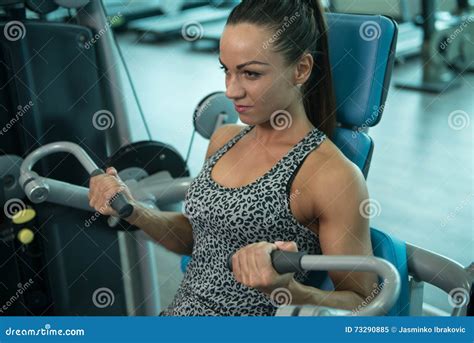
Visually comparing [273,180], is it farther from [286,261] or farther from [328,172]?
[286,261]

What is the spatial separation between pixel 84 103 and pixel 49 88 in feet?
0.45

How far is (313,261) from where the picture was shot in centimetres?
115

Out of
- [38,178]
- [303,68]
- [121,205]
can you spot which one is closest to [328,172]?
[303,68]

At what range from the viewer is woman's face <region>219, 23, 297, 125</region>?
1508 millimetres

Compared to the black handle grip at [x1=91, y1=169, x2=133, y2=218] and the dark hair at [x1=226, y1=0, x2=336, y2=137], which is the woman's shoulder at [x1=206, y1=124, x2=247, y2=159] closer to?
the dark hair at [x1=226, y1=0, x2=336, y2=137]

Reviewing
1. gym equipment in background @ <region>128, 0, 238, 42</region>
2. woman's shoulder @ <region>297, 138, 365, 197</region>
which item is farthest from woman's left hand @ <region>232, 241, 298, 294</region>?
gym equipment in background @ <region>128, 0, 238, 42</region>

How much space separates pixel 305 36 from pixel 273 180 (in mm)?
323

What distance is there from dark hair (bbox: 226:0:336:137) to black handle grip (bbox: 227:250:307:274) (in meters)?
0.52

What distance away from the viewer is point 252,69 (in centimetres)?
151

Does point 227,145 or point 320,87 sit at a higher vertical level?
point 320,87

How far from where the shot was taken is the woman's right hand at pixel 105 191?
5.37 feet

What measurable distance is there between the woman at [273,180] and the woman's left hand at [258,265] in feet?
0.54

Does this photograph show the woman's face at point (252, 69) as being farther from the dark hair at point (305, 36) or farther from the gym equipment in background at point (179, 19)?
the gym equipment in background at point (179, 19)

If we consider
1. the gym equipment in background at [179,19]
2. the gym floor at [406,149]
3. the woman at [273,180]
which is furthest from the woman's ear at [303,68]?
the gym equipment in background at [179,19]
